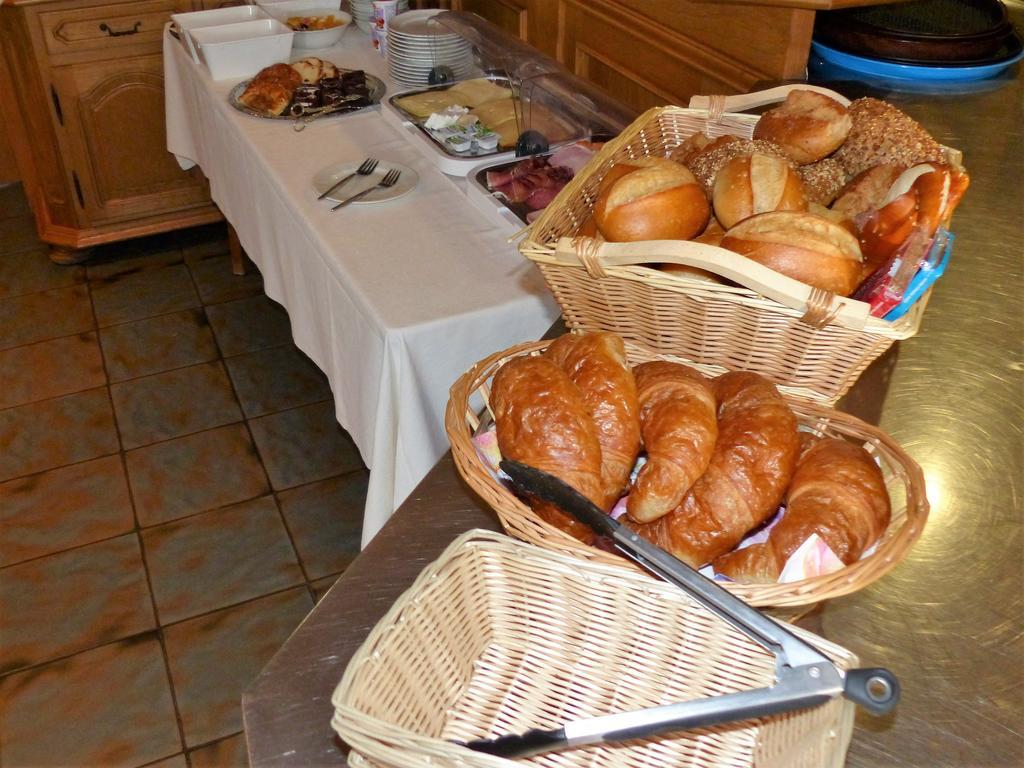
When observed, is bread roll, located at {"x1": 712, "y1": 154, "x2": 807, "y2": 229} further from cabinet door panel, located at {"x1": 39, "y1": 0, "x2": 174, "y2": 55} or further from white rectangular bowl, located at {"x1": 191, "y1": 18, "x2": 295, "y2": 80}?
cabinet door panel, located at {"x1": 39, "y1": 0, "x2": 174, "y2": 55}

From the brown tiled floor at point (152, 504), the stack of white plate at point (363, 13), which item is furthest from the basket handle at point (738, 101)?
the stack of white plate at point (363, 13)

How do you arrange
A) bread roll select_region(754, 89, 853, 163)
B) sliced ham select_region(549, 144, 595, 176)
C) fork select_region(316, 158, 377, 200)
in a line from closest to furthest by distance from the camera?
1. bread roll select_region(754, 89, 853, 163)
2. sliced ham select_region(549, 144, 595, 176)
3. fork select_region(316, 158, 377, 200)

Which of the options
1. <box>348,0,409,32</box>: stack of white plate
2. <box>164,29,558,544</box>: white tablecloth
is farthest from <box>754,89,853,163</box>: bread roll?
<box>348,0,409,32</box>: stack of white plate

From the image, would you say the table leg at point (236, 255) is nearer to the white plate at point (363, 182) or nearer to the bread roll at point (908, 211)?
the white plate at point (363, 182)

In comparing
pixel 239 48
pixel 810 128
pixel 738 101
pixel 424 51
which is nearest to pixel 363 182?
pixel 424 51

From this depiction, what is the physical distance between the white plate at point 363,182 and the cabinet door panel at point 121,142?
1221mm

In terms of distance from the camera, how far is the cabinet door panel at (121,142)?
8.25 feet

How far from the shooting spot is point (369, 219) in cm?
151

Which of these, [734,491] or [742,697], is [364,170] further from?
[742,697]

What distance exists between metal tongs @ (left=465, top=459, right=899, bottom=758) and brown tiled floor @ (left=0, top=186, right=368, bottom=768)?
3.58 ft

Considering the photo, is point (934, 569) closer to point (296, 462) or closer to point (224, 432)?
point (296, 462)

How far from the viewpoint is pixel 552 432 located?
26.6 inches

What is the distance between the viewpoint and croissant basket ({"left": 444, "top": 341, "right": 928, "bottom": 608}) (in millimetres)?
565

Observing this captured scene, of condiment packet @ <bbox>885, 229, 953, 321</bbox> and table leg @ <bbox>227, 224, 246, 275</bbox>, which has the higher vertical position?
condiment packet @ <bbox>885, 229, 953, 321</bbox>
